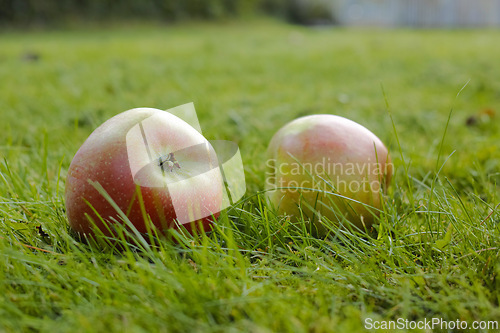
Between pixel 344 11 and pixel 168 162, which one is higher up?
pixel 344 11

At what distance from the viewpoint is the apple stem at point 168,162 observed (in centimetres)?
126

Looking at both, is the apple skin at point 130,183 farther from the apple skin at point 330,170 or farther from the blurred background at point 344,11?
the blurred background at point 344,11

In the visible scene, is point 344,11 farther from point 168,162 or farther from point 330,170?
point 168,162

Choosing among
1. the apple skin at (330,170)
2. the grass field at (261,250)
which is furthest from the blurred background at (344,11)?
the apple skin at (330,170)

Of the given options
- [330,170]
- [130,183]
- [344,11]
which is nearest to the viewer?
[130,183]

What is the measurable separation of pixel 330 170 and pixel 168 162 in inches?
20.9

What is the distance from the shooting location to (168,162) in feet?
4.13

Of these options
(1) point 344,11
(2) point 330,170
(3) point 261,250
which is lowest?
(3) point 261,250

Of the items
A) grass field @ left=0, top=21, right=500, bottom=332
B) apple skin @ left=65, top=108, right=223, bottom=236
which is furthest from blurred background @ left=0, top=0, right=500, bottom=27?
apple skin @ left=65, top=108, right=223, bottom=236

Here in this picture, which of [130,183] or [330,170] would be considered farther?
[330,170]

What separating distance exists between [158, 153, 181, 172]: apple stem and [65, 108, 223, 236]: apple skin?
0.03 feet

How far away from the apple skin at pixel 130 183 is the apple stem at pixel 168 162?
0.03 ft

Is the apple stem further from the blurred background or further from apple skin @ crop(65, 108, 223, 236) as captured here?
the blurred background

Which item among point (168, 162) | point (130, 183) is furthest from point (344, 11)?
point (130, 183)
